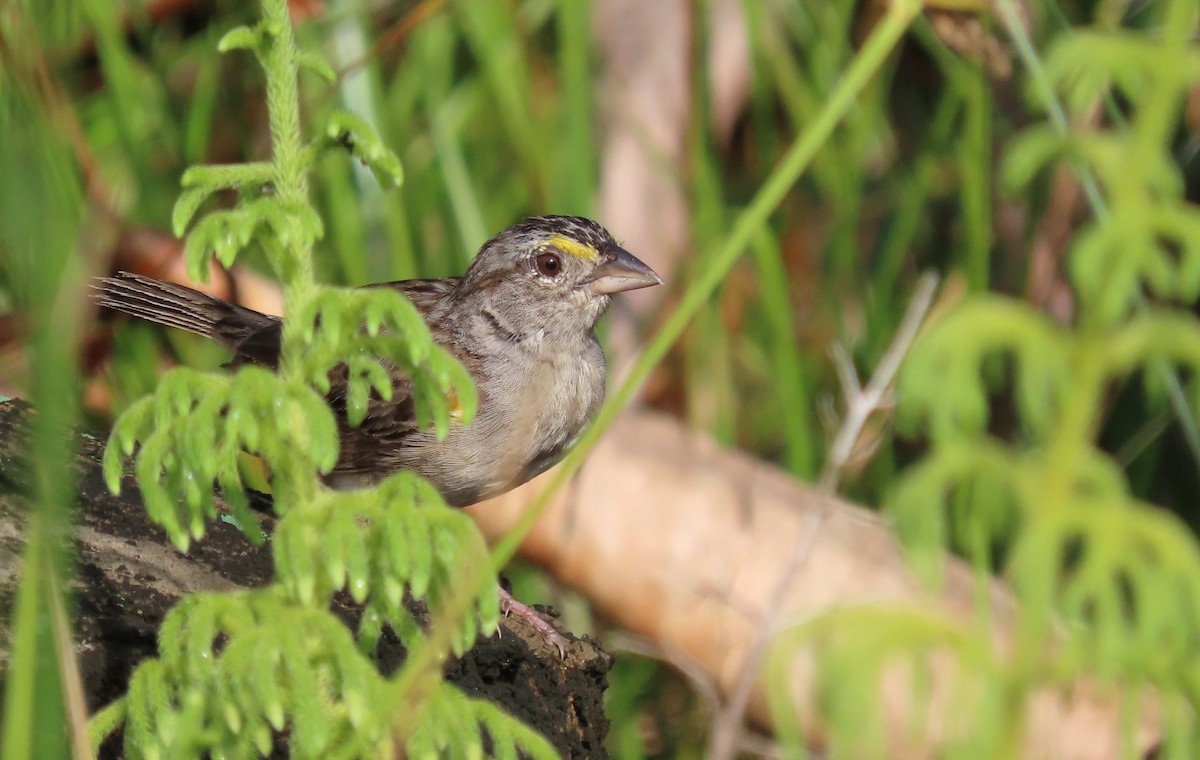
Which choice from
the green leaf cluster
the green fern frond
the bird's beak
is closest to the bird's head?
the bird's beak

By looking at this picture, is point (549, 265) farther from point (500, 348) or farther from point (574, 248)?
point (500, 348)

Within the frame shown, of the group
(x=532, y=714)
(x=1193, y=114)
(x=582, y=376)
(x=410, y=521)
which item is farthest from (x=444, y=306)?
(x=410, y=521)

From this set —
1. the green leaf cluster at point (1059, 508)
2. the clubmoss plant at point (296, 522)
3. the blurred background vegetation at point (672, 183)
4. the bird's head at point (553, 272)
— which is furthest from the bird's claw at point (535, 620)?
the green leaf cluster at point (1059, 508)

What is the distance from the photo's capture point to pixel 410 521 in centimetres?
133

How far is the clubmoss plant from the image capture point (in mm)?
1294

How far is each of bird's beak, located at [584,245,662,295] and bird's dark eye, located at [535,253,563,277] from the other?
3.2 inches

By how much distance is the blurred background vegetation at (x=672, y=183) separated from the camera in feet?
11.5

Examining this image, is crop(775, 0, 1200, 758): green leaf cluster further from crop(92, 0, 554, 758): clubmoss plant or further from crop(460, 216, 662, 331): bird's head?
crop(460, 216, 662, 331): bird's head

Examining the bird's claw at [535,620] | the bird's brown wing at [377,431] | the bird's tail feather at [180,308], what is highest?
the bird's tail feather at [180,308]

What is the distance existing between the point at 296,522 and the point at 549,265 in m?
2.14

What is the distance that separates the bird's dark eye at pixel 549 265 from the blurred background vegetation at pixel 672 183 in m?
0.26

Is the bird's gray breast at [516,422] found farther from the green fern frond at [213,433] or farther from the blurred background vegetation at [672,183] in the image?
the green fern frond at [213,433]

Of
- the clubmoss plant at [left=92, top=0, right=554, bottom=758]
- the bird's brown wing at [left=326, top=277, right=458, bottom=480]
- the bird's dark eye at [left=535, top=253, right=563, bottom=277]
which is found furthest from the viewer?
the bird's dark eye at [left=535, top=253, right=563, bottom=277]

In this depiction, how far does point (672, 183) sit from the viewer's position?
13.6ft
